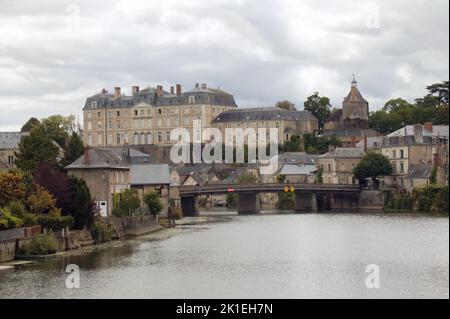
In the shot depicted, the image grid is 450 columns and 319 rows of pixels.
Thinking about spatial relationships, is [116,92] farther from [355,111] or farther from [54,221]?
[54,221]

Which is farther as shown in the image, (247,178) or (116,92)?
(116,92)

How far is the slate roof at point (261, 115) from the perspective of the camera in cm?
14562

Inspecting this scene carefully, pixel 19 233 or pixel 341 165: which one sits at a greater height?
pixel 341 165

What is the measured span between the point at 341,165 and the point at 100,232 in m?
56.0

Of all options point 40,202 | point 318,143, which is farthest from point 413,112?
point 40,202

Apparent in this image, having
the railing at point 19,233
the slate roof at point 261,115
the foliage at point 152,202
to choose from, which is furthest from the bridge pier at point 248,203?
the railing at point 19,233

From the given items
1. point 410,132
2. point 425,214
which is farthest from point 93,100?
point 425,214

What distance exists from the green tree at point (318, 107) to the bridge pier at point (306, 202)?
168 feet

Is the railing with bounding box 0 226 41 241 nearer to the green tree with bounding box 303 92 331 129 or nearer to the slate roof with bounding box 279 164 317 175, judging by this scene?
the slate roof with bounding box 279 164 317 175

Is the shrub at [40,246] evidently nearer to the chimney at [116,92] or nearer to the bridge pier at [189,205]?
the bridge pier at [189,205]

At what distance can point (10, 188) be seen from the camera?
51906mm

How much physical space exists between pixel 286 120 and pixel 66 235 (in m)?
94.4

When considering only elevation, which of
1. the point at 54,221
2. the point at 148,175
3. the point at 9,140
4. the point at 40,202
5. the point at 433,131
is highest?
the point at 433,131
